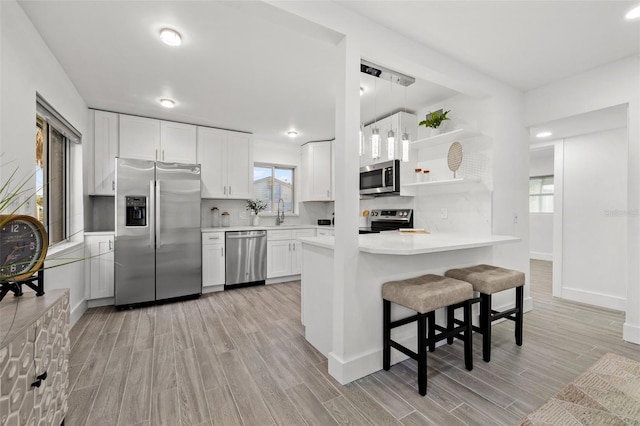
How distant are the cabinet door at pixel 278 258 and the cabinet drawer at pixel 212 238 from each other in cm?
75

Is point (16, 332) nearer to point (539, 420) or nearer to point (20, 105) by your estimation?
point (20, 105)

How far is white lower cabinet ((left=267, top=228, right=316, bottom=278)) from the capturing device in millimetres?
4508

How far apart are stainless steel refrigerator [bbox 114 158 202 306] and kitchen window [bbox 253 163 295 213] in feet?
5.01

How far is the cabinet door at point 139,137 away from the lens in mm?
3723

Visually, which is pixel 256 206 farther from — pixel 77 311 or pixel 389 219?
pixel 77 311

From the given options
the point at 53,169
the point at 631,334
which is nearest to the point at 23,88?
the point at 53,169

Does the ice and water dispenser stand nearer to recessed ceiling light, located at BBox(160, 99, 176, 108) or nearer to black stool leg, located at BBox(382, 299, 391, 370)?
recessed ceiling light, located at BBox(160, 99, 176, 108)

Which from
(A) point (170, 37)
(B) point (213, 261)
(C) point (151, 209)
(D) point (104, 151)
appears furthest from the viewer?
(B) point (213, 261)

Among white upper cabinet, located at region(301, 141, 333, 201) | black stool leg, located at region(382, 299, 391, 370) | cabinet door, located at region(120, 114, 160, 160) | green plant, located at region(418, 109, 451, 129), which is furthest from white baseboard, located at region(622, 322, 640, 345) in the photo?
cabinet door, located at region(120, 114, 160, 160)

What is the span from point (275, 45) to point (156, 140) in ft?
8.34

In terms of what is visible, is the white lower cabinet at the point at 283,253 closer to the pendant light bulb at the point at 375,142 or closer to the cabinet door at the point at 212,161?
the cabinet door at the point at 212,161

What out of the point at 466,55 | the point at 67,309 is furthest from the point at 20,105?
the point at 466,55

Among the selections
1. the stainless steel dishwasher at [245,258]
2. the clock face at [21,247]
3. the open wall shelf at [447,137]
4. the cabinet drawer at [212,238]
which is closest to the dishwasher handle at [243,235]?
the stainless steel dishwasher at [245,258]

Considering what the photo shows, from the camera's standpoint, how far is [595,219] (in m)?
3.44
